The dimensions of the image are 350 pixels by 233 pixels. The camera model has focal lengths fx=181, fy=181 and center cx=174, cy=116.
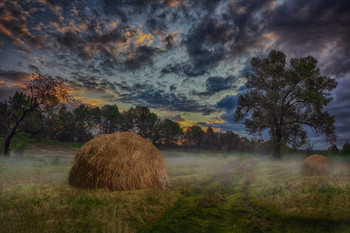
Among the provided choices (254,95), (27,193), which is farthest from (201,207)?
(254,95)

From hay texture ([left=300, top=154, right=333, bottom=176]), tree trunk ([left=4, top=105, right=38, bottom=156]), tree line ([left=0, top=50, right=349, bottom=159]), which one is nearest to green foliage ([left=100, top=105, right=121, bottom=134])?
tree line ([left=0, top=50, right=349, bottom=159])

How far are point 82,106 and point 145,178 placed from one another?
8350 cm

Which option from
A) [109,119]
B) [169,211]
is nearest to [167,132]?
[109,119]

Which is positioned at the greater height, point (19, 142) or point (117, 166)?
point (117, 166)

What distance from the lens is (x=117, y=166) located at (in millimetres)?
10070

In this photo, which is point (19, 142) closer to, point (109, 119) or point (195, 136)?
point (109, 119)

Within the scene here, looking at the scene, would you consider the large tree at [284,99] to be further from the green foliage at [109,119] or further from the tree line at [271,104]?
the green foliage at [109,119]

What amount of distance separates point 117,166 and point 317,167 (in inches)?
617

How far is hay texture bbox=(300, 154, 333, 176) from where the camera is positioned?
1466 cm

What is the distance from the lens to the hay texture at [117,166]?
989 centimetres

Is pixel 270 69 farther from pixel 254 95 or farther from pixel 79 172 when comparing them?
pixel 79 172

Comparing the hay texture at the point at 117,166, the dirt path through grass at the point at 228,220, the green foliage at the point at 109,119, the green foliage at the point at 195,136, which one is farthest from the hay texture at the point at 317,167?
the green foliage at the point at 195,136

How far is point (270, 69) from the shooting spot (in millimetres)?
30969

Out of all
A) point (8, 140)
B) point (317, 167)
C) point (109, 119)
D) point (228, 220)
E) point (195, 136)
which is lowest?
point (228, 220)
